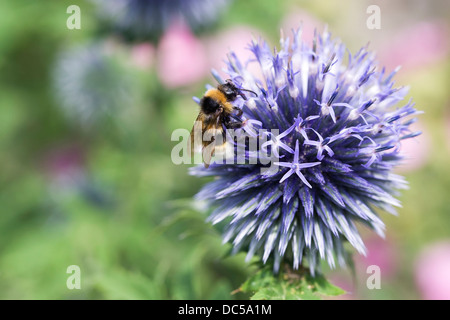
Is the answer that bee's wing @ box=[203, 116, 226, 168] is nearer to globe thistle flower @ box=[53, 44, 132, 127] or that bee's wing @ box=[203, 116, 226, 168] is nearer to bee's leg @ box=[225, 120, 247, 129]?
bee's leg @ box=[225, 120, 247, 129]

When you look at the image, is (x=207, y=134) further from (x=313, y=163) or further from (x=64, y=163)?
(x=64, y=163)

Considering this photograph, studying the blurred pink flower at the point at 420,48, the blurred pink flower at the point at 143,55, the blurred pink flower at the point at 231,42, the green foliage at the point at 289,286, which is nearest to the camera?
the green foliage at the point at 289,286

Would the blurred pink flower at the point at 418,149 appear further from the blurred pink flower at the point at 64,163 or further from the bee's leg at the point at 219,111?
the blurred pink flower at the point at 64,163

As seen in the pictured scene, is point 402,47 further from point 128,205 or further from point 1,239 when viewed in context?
point 1,239

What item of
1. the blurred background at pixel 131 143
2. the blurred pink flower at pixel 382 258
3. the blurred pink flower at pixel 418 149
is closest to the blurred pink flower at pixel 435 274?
the blurred background at pixel 131 143

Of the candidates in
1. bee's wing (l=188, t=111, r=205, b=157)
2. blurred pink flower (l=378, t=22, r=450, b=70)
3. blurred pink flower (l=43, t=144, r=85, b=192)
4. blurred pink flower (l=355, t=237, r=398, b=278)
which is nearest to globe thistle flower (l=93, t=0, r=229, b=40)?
blurred pink flower (l=43, t=144, r=85, b=192)

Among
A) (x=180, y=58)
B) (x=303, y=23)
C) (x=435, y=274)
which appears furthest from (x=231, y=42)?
(x=435, y=274)

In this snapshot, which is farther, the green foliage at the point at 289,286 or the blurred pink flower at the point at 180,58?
the blurred pink flower at the point at 180,58

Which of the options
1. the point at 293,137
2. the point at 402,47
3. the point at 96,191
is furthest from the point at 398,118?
the point at 402,47
